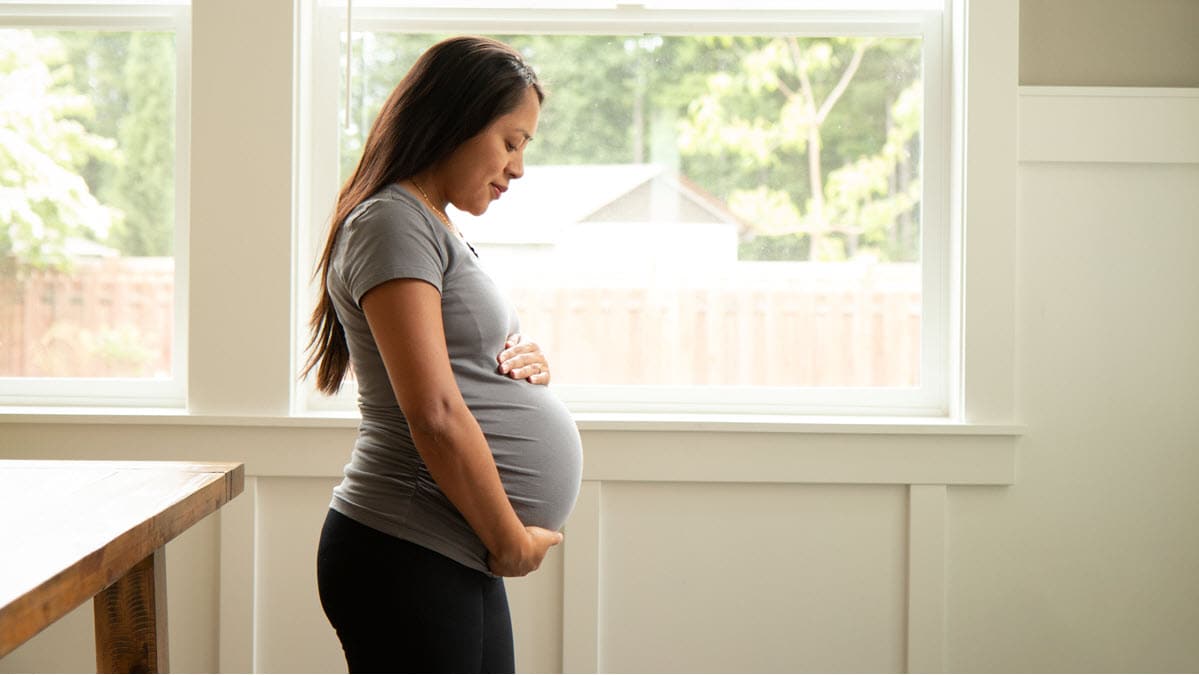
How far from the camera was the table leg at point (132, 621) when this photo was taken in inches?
62.4

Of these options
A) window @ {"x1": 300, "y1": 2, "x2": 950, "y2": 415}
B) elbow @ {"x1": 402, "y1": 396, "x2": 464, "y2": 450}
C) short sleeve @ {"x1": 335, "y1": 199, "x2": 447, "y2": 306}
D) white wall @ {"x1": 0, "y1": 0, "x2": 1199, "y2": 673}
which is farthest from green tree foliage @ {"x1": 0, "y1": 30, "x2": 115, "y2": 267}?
elbow @ {"x1": 402, "y1": 396, "x2": 464, "y2": 450}

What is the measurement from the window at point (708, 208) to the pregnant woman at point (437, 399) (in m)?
1.01

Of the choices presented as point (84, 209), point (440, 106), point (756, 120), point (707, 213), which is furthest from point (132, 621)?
point (756, 120)

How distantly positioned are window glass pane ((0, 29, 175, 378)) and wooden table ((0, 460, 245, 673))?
887 millimetres

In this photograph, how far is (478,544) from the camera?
1308 millimetres

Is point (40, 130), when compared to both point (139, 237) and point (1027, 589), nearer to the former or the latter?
point (139, 237)

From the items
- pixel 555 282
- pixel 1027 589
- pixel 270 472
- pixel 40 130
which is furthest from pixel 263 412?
pixel 1027 589

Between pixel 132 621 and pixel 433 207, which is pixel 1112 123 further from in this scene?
pixel 132 621

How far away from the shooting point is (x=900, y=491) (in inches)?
90.5

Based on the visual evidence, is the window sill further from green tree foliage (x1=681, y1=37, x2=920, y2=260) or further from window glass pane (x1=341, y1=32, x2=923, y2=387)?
green tree foliage (x1=681, y1=37, x2=920, y2=260)

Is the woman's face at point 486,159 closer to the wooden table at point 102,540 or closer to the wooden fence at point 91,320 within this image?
the wooden table at point 102,540

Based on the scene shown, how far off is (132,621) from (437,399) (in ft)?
2.38

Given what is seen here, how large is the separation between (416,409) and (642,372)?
1247 mm

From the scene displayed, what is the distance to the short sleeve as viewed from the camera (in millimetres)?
1236
